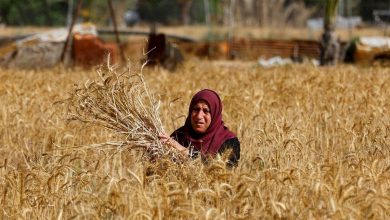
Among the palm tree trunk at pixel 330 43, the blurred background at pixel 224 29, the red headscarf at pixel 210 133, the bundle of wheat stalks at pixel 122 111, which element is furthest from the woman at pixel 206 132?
the palm tree trunk at pixel 330 43

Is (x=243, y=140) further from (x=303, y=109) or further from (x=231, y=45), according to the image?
(x=231, y=45)

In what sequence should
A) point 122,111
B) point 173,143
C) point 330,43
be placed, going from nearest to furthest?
point 173,143, point 122,111, point 330,43

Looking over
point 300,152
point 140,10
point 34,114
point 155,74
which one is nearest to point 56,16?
point 140,10

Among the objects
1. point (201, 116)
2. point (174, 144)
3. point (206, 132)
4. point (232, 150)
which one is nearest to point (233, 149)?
point (232, 150)

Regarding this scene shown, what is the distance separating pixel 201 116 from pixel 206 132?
16 cm

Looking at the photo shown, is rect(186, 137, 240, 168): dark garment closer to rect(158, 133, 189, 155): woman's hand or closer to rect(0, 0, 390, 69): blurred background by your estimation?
rect(158, 133, 189, 155): woman's hand

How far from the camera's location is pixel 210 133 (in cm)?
636

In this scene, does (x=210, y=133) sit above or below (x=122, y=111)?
below

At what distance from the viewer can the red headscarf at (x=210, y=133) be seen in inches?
246

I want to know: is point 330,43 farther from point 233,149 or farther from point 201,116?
point 201,116

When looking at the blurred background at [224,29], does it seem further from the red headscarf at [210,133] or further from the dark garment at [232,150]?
the dark garment at [232,150]

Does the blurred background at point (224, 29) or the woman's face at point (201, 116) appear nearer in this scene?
the woman's face at point (201, 116)

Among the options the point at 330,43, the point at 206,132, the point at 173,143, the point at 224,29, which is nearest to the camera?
the point at 173,143

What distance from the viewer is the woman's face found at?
623cm
